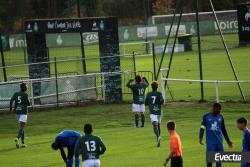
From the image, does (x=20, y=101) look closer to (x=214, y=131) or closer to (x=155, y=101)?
(x=155, y=101)

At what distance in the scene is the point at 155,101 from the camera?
86.9ft

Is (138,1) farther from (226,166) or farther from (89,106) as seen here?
(226,166)

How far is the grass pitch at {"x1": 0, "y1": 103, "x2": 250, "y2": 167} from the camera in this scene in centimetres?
2378

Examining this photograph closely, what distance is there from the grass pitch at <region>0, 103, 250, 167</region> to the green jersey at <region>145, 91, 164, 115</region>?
1.17 metres

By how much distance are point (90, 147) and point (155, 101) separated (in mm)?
9027

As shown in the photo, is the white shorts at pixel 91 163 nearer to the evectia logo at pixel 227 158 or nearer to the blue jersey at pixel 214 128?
the evectia logo at pixel 227 158

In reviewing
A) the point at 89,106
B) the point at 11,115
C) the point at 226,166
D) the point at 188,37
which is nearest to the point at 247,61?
the point at 188,37

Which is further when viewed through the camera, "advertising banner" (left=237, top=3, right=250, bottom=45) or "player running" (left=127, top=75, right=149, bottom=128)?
"advertising banner" (left=237, top=3, right=250, bottom=45)

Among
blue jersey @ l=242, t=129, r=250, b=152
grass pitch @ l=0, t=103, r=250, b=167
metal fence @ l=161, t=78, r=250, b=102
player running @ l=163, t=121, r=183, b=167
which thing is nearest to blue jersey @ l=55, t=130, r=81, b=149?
player running @ l=163, t=121, r=183, b=167

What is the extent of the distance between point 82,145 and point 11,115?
19965 mm

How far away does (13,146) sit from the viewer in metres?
28.2

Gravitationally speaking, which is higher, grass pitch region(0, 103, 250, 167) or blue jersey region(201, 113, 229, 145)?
blue jersey region(201, 113, 229, 145)

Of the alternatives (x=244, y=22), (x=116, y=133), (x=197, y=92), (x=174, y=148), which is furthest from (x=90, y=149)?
(x=197, y=92)

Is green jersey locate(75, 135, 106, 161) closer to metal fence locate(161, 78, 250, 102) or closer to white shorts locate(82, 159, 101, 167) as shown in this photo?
white shorts locate(82, 159, 101, 167)
